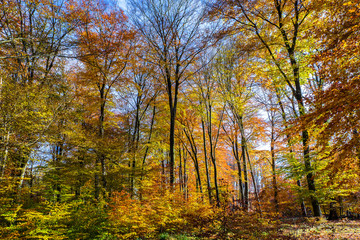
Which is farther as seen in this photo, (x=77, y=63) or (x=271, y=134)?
(x=271, y=134)

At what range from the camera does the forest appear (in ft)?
15.9

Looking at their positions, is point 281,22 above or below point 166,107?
above

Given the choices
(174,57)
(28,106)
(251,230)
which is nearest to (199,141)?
(174,57)

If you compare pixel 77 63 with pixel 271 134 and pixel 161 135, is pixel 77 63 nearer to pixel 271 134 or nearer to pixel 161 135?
pixel 161 135

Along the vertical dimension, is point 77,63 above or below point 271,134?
above

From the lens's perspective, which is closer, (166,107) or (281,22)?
(281,22)

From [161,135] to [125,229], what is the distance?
38.6 feet

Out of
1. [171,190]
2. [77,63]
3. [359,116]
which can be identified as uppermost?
[77,63]

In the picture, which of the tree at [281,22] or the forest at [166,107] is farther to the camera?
the tree at [281,22]

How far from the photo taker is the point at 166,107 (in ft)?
46.6

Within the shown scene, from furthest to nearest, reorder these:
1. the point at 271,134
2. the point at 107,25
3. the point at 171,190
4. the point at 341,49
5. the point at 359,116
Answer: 1. the point at 271,134
2. the point at 107,25
3. the point at 171,190
4. the point at 341,49
5. the point at 359,116

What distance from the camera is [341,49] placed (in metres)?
4.41

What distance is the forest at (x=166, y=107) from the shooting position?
191 inches

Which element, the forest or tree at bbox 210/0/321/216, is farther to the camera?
tree at bbox 210/0/321/216
